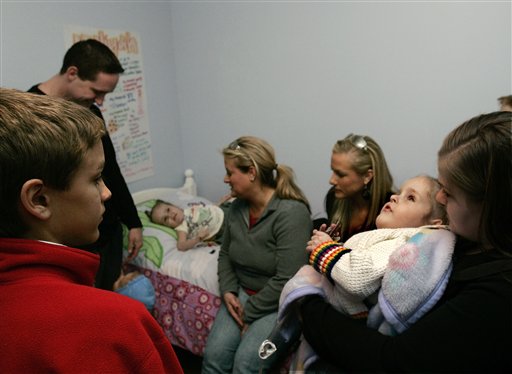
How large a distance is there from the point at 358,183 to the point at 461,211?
37.3 inches

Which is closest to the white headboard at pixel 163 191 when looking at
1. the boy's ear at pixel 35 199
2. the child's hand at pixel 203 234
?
the child's hand at pixel 203 234

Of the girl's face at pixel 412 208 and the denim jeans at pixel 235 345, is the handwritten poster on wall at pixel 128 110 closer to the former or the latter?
the denim jeans at pixel 235 345

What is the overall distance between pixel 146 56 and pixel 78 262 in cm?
250

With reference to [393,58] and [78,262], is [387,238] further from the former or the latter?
[393,58]

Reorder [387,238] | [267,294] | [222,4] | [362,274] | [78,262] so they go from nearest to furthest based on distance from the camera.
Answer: [78,262] → [362,274] → [387,238] → [267,294] → [222,4]

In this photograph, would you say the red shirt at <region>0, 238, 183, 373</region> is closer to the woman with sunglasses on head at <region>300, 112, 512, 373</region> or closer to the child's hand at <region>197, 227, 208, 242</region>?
the woman with sunglasses on head at <region>300, 112, 512, 373</region>

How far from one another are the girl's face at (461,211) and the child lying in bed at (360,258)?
0.36 feet

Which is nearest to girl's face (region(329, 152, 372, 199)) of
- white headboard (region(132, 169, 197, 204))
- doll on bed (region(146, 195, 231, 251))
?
doll on bed (region(146, 195, 231, 251))

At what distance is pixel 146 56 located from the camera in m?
2.93

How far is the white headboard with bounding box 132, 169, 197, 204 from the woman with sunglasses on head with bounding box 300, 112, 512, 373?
219 centimetres

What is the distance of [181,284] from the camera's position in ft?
7.18

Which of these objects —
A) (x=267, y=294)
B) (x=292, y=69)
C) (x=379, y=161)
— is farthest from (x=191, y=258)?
(x=292, y=69)

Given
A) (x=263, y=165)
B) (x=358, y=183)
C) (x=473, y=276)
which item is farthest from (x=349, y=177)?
(x=473, y=276)

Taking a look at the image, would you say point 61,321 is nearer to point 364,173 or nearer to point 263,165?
point 263,165
